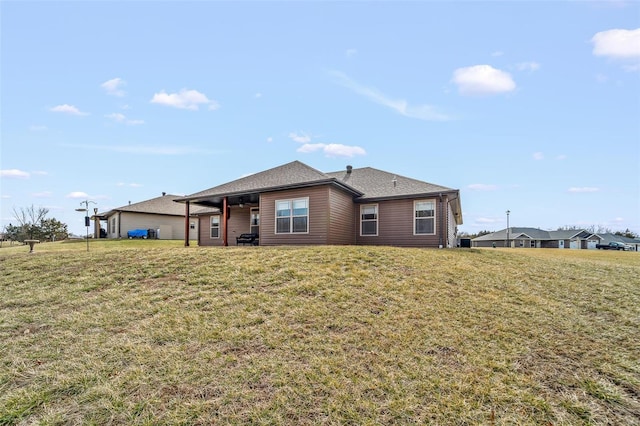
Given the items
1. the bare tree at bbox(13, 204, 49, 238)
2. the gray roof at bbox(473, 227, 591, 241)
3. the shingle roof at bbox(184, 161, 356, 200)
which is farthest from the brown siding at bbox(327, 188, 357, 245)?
the gray roof at bbox(473, 227, 591, 241)

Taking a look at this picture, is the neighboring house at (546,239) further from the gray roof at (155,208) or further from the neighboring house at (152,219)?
the gray roof at (155,208)

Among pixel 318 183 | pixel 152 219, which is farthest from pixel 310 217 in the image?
pixel 152 219

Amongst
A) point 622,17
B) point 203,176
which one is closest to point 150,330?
point 622,17

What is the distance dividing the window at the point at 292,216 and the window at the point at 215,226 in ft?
23.9

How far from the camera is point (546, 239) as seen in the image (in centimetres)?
5412

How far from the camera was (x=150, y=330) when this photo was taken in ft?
15.9

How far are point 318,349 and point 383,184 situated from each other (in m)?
12.8

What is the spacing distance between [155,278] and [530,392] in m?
7.35

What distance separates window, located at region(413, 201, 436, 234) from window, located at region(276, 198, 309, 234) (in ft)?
16.2

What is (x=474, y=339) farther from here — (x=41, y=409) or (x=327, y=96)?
(x=327, y=96)

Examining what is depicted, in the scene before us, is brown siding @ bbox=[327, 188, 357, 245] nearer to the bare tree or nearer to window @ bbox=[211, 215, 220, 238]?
window @ bbox=[211, 215, 220, 238]

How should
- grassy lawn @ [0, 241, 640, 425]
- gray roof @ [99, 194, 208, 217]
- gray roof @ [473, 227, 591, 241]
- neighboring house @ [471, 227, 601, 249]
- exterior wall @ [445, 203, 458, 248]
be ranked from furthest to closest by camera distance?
gray roof @ [473, 227, 591, 241] → neighboring house @ [471, 227, 601, 249] → gray roof @ [99, 194, 208, 217] → exterior wall @ [445, 203, 458, 248] → grassy lawn @ [0, 241, 640, 425]

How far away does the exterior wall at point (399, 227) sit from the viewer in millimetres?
13953

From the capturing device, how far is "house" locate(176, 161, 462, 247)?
44.1 feet
